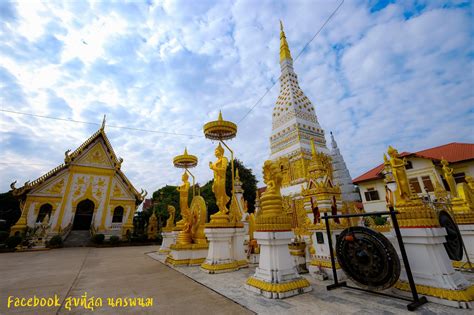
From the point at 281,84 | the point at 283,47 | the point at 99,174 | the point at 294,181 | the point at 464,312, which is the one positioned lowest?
the point at 464,312

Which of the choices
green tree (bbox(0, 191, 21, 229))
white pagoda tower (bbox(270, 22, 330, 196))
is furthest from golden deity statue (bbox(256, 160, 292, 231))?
green tree (bbox(0, 191, 21, 229))

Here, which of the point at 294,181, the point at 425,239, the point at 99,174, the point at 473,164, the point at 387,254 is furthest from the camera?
the point at 99,174

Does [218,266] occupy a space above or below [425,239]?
below

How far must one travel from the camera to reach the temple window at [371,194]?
19.5m

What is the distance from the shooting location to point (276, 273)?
3.36 m

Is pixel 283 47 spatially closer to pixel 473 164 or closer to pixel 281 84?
pixel 281 84

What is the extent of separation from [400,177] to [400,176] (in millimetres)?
19

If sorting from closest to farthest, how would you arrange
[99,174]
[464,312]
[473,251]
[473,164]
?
[464,312] < [473,251] < [473,164] < [99,174]

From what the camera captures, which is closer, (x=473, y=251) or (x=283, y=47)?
(x=473, y=251)

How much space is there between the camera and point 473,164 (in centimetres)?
1513

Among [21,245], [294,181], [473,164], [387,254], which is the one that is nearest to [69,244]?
[21,245]

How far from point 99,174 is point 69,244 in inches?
234

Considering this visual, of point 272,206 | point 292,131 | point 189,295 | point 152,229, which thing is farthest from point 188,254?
point 292,131

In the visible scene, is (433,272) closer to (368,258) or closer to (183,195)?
(368,258)
